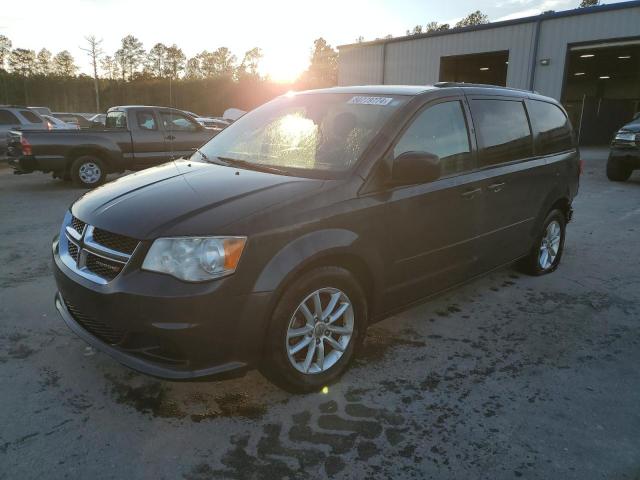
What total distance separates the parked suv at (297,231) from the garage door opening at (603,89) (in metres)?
19.3

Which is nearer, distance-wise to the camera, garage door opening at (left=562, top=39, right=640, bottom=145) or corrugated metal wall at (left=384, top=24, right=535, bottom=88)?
corrugated metal wall at (left=384, top=24, right=535, bottom=88)

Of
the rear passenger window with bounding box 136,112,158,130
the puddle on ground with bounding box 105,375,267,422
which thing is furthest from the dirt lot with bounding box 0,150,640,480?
the rear passenger window with bounding box 136,112,158,130

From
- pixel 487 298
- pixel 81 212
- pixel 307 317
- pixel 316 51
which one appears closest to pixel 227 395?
pixel 307 317

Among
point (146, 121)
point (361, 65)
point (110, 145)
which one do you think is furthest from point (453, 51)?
point (110, 145)

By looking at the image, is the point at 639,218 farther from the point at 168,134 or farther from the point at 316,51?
the point at 316,51

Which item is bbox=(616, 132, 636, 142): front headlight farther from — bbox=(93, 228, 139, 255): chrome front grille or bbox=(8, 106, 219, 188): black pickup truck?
bbox=(93, 228, 139, 255): chrome front grille

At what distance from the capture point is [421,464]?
90.1 inches

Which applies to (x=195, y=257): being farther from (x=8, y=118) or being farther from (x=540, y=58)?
(x=540, y=58)

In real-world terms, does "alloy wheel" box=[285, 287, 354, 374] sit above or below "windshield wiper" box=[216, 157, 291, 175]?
below

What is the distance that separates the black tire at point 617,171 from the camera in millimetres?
11742

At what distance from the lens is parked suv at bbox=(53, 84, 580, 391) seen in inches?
94.0

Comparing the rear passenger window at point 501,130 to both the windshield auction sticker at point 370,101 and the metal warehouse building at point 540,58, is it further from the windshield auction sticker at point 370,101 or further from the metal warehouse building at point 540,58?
the metal warehouse building at point 540,58

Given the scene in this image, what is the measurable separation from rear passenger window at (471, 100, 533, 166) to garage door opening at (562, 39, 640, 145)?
59.5 ft

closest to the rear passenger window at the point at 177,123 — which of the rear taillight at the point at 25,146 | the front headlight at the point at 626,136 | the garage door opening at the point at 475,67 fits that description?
the rear taillight at the point at 25,146
